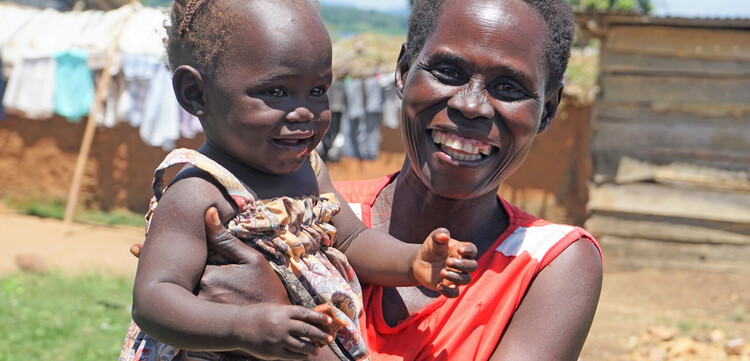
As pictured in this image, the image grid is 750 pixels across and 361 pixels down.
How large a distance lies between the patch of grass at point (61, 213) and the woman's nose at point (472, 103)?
1152cm

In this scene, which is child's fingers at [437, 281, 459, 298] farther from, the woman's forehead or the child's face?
the woman's forehead

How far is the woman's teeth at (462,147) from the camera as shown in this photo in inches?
85.4

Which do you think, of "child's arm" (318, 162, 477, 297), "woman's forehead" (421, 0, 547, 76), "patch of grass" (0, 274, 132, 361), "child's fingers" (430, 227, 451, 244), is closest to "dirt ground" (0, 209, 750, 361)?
"patch of grass" (0, 274, 132, 361)

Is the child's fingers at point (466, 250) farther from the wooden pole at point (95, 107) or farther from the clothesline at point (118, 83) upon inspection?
the wooden pole at point (95, 107)

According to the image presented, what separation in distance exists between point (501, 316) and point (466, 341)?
11 cm

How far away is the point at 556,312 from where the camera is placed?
2.10 meters

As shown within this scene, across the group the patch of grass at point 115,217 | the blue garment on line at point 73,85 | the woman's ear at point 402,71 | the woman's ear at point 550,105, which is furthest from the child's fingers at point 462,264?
the patch of grass at point 115,217

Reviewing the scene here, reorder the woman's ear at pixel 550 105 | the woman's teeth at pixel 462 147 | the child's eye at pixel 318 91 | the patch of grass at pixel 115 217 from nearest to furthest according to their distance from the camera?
the child's eye at pixel 318 91
the woman's teeth at pixel 462 147
the woman's ear at pixel 550 105
the patch of grass at pixel 115 217

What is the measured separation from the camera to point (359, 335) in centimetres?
205

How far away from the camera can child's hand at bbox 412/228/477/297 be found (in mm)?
1830

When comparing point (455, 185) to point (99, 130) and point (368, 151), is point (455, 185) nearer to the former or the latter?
point (368, 151)

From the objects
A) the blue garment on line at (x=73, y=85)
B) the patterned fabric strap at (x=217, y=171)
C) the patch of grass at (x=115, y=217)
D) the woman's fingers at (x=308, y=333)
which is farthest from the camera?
the patch of grass at (x=115, y=217)

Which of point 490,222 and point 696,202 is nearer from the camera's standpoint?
point 490,222

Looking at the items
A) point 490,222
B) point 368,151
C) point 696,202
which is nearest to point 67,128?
point 368,151
